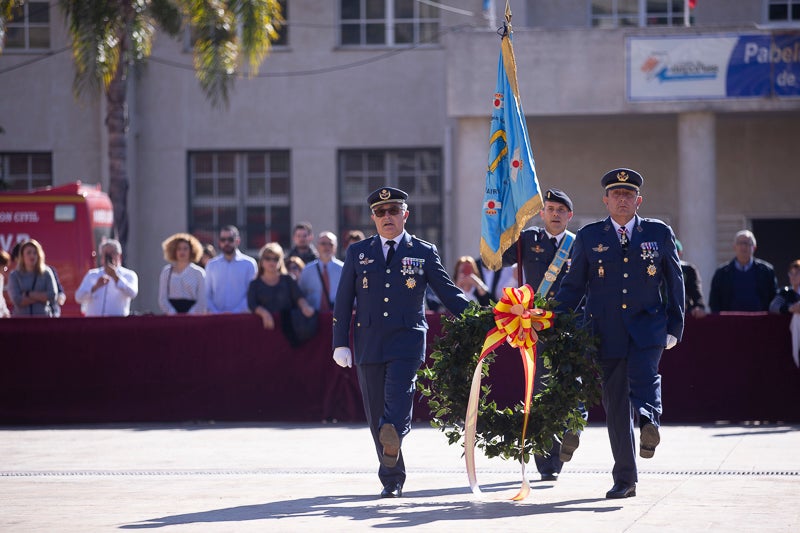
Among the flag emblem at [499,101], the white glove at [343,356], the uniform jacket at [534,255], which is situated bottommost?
the white glove at [343,356]

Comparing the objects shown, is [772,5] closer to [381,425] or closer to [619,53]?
[619,53]

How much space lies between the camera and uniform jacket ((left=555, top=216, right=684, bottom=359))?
8703 millimetres

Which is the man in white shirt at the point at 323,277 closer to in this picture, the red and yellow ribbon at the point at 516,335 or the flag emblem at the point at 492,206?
the flag emblem at the point at 492,206

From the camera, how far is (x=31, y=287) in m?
15.8

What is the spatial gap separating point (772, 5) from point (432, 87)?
21.3 ft

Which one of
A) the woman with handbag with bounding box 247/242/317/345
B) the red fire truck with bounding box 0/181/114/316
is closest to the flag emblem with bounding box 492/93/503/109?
the woman with handbag with bounding box 247/242/317/345

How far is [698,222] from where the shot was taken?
72.8 ft

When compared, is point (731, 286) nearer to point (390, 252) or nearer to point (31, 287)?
point (390, 252)

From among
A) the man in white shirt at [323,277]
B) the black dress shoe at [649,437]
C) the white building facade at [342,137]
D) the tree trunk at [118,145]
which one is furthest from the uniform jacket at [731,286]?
the tree trunk at [118,145]

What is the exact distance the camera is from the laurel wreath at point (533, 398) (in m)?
8.66

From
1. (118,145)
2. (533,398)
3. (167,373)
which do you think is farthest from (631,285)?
(118,145)

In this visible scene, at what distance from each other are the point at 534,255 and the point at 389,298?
53.9 inches

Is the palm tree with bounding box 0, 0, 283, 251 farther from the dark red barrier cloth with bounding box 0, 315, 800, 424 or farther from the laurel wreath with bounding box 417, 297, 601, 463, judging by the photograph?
the laurel wreath with bounding box 417, 297, 601, 463

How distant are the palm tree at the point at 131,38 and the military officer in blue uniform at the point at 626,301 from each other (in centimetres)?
1324
